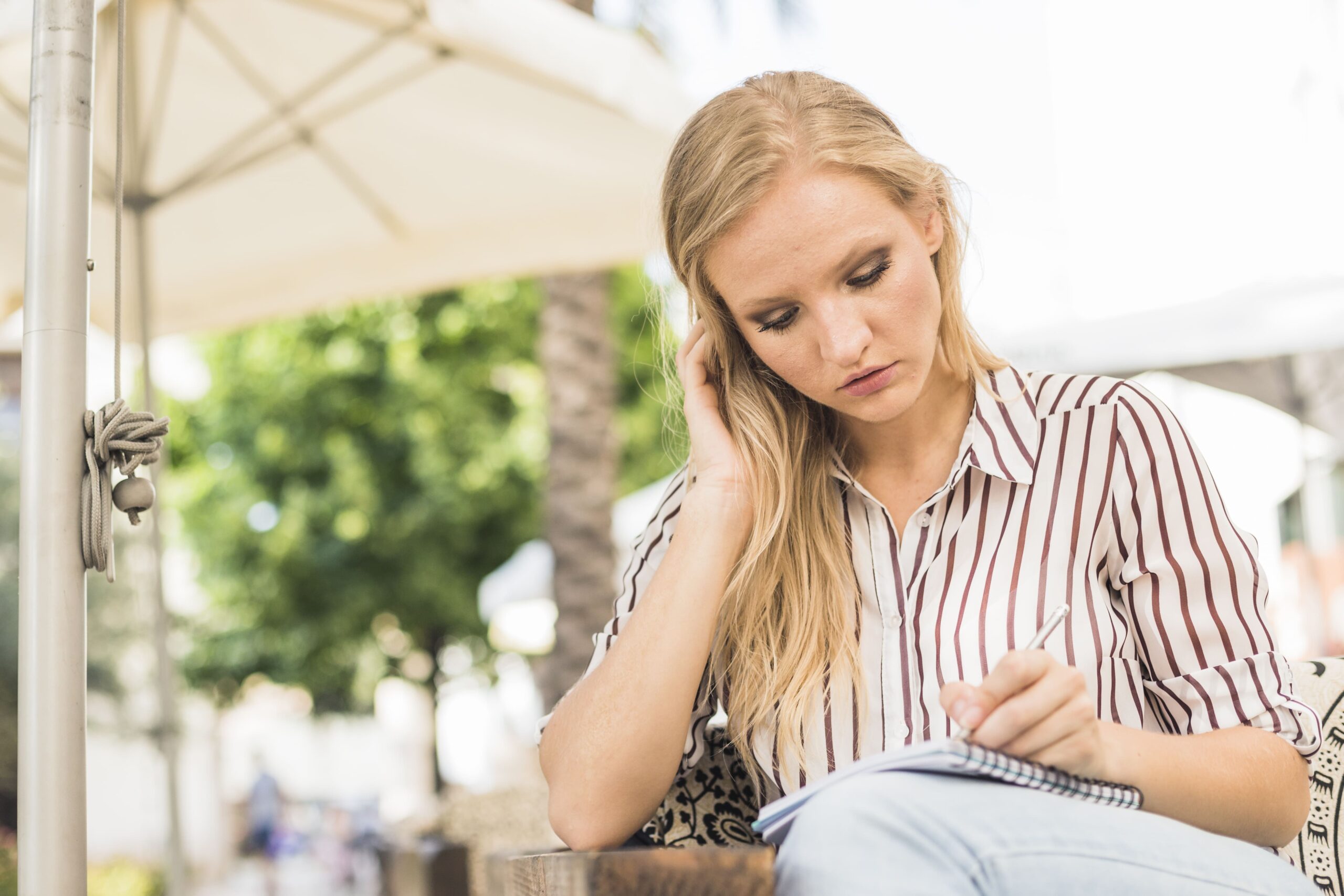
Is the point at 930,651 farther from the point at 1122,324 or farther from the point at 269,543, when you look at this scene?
the point at 269,543

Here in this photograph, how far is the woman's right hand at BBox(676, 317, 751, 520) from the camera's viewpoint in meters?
1.76

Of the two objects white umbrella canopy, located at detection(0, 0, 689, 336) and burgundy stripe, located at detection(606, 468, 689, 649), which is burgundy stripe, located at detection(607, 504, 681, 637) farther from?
white umbrella canopy, located at detection(0, 0, 689, 336)

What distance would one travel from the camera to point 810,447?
1905 millimetres

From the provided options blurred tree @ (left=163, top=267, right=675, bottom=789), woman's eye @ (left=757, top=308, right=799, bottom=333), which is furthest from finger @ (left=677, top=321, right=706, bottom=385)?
blurred tree @ (left=163, top=267, right=675, bottom=789)

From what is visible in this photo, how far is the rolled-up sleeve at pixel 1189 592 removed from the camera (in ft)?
4.80

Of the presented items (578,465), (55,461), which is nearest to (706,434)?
(55,461)

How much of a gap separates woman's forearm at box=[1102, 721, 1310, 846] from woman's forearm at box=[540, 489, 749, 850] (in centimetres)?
54

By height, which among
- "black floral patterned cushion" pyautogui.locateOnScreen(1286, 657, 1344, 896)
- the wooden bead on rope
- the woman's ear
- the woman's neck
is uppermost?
the woman's ear

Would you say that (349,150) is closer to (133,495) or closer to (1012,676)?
(133,495)

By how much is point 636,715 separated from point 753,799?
14.5 inches

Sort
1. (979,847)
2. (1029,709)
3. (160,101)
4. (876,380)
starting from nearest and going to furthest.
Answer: (979,847), (1029,709), (876,380), (160,101)

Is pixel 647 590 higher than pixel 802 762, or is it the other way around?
pixel 647 590

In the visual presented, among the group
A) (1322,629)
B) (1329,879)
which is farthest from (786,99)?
(1322,629)

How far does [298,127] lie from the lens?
4270mm
